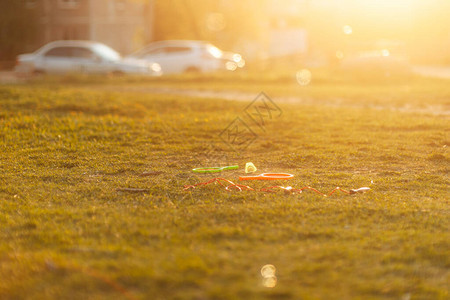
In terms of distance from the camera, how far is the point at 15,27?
113 ft

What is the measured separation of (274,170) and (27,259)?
3653mm

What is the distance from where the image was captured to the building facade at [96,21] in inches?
1526

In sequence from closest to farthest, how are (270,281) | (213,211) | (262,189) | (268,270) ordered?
(270,281), (268,270), (213,211), (262,189)

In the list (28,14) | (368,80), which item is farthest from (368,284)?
(28,14)

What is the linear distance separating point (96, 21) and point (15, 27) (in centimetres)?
623

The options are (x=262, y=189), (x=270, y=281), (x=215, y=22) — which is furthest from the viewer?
(x=215, y=22)

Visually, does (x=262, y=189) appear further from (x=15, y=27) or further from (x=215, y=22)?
(x=215, y=22)

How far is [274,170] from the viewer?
7.07 meters

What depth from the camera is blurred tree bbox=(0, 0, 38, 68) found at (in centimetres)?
3353

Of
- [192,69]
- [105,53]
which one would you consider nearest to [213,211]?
[105,53]

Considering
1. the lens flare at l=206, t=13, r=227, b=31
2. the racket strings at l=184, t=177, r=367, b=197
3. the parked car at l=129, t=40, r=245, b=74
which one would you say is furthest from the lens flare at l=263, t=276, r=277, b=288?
the lens flare at l=206, t=13, r=227, b=31

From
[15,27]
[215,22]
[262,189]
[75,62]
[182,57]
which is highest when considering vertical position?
[215,22]

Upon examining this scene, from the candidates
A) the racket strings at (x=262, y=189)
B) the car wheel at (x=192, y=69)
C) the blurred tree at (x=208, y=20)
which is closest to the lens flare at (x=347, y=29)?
the blurred tree at (x=208, y=20)

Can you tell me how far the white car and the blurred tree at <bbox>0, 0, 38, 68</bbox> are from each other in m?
9.63
